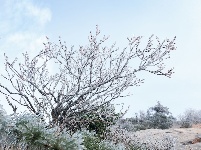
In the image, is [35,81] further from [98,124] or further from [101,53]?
[98,124]

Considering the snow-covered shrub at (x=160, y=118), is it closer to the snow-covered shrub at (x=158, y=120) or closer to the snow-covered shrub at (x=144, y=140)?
the snow-covered shrub at (x=158, y=120)

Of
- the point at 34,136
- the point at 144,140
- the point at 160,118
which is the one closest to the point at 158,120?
the point at 160,118

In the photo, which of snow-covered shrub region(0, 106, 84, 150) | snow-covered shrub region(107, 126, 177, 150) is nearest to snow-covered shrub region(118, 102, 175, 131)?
snow-covered shrub region(107, 126, 177, 150)

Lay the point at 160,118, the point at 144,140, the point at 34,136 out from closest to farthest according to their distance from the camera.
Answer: the point at 34,136 → the point at 144,140 → the point at 160,118

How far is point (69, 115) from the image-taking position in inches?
510

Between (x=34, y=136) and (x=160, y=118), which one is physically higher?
(x=160, y=118)

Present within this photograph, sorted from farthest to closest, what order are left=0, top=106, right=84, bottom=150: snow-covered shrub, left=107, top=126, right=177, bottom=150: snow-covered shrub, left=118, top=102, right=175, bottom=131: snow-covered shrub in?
left=118, top=102, right=175, bottom=131: snow-covered shrub
left=107, top=126, right=177, bottom=150: snow-covered shrub
left=0, top=106, right=84, bottom=150: snow-covered shrub

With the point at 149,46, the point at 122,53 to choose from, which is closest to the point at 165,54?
the point at 149,46

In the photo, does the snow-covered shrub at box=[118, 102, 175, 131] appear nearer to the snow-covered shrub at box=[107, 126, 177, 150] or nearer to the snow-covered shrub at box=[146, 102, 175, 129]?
the snow-covered shrub at box=[146, 102, 175, 129]

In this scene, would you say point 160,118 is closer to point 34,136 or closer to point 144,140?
point 144,140

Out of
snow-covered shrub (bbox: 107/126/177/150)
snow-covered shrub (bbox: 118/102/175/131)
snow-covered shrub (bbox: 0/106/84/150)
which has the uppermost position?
snow-covered shrub (bbox: 118/102/175/131)

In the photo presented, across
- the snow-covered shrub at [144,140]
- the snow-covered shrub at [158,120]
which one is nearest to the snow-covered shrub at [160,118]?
the snow-covered shrub at [158,120]

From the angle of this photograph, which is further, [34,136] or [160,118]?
[160,118]

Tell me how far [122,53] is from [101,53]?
703 mm
